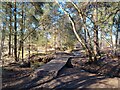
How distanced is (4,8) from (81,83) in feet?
23.5

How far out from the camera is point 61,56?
39.3 feet

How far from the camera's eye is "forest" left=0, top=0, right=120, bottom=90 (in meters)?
5.52

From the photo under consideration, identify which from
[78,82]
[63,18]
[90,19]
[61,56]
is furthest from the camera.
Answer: [63,18]

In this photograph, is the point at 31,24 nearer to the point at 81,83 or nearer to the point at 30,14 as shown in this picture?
the point at 30,14

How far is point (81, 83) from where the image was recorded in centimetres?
534

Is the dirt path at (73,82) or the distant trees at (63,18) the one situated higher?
the distant trees at (63,18)

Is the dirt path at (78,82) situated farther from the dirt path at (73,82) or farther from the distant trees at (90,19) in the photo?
the distant trees at (90,19)

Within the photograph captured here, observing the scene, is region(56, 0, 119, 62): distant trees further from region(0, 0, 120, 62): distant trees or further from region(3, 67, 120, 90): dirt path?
region(3, 67, 120, 90): dirt path

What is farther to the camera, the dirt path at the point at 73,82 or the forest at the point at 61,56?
the forest at the point at 61,56

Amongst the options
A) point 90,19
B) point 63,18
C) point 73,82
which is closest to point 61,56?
point 63,18

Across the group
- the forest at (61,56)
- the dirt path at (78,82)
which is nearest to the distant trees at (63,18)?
the forest at (61,56)

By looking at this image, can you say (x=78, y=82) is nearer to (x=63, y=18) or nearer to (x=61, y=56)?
(x=61, y=56)

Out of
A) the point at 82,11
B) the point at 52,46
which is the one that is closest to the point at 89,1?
the point at 82,11

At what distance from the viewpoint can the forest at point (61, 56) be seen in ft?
18.1
